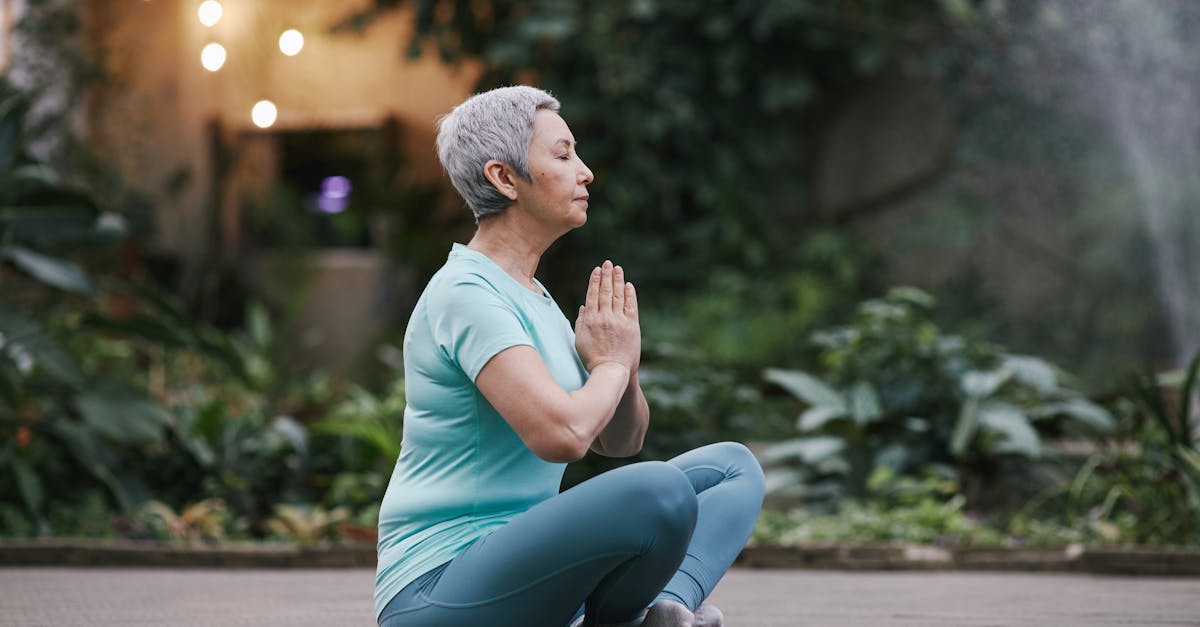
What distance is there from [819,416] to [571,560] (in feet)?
9.98

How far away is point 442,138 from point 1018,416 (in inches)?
125

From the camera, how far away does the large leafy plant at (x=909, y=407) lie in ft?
16.0

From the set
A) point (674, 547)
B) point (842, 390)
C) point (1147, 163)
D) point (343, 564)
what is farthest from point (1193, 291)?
point (674, 547)

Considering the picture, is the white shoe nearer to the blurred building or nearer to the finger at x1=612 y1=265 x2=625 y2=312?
the finger at x1=612 y1=265 x2=625 y2=312

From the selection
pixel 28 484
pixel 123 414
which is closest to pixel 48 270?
pixel 123 414

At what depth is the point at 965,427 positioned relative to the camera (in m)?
4.71

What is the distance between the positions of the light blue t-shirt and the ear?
10 cm

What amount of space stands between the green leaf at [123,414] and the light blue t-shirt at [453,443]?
3.04m

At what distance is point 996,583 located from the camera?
3.63 meters

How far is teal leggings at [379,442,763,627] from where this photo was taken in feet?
6.26

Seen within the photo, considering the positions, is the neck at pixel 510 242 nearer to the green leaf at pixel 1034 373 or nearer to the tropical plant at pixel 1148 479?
the tropical plant at pixel 1148 479

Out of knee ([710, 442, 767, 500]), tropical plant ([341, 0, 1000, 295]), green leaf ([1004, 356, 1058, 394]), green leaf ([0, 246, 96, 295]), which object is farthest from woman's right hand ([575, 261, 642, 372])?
tropical plant ([341, 0, 1000, 295])

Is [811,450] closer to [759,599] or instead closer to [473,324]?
[759,599]

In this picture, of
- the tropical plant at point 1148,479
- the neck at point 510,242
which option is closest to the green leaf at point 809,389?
the tropical plant at point 1148,479
